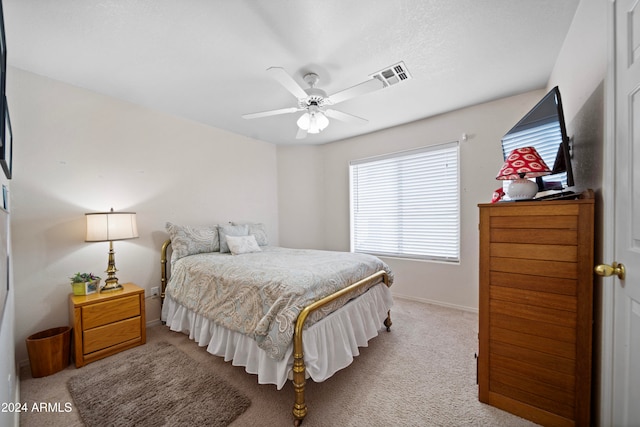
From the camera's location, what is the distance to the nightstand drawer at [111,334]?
2.12 metres

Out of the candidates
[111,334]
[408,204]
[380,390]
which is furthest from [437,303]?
[111,334]

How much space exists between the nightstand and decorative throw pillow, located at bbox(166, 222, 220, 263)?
0.56 metres

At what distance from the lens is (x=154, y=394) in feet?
5.74

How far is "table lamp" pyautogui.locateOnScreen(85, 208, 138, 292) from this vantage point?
226 centimetres

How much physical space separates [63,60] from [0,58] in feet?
4.96

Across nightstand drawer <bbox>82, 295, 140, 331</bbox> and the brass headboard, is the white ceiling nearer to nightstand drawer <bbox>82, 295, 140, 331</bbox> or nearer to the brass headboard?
the brass headboard

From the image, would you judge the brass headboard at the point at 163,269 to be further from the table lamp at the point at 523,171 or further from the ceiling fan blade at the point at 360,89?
the table lamp at the point at 523,171

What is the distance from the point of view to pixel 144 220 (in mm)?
2908

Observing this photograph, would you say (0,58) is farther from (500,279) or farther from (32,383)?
(500,279)

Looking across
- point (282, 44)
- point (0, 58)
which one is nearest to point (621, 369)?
point (282, 44)

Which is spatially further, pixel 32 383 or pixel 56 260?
pixel 56 260

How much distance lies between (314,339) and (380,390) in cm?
66

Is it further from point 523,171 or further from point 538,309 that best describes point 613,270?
point 523,171

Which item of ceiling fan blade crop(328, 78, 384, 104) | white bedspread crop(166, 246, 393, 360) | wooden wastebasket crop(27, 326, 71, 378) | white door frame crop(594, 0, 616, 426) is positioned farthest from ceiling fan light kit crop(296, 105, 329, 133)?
wooden wastebasket crop(27, 326, 71, 378)
